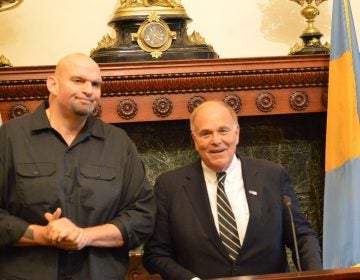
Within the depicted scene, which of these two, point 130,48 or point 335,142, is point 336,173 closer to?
point 335,142

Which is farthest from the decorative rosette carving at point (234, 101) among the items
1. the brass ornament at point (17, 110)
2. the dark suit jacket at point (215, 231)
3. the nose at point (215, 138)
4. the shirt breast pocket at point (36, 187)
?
the shirt breast pocket at point (36, 187)

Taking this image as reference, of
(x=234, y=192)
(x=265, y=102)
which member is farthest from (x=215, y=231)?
(x=265, y=102)

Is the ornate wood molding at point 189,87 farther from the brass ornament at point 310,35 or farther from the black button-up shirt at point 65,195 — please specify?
the black button-up shirt at point 65,195

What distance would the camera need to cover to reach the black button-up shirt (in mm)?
3168

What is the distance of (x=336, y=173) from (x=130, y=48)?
1.30 metres

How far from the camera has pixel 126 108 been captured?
458 cm

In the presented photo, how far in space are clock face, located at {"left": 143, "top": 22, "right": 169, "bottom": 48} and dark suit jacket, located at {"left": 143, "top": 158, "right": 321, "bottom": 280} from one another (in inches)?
53.3

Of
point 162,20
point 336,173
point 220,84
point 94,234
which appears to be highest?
point 162,20

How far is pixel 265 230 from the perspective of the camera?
3.33 meters

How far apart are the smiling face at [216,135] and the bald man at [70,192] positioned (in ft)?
0.90

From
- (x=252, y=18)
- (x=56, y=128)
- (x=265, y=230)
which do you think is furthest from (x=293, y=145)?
(x=56, y=128)

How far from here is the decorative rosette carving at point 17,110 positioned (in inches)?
176

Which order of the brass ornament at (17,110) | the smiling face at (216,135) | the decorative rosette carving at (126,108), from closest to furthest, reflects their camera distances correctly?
the smiling face at (216,135)
the brass ornament at (17,110)
the decorative rosette carving at (126,108)

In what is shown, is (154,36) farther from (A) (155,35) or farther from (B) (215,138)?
(B) (215,138)
